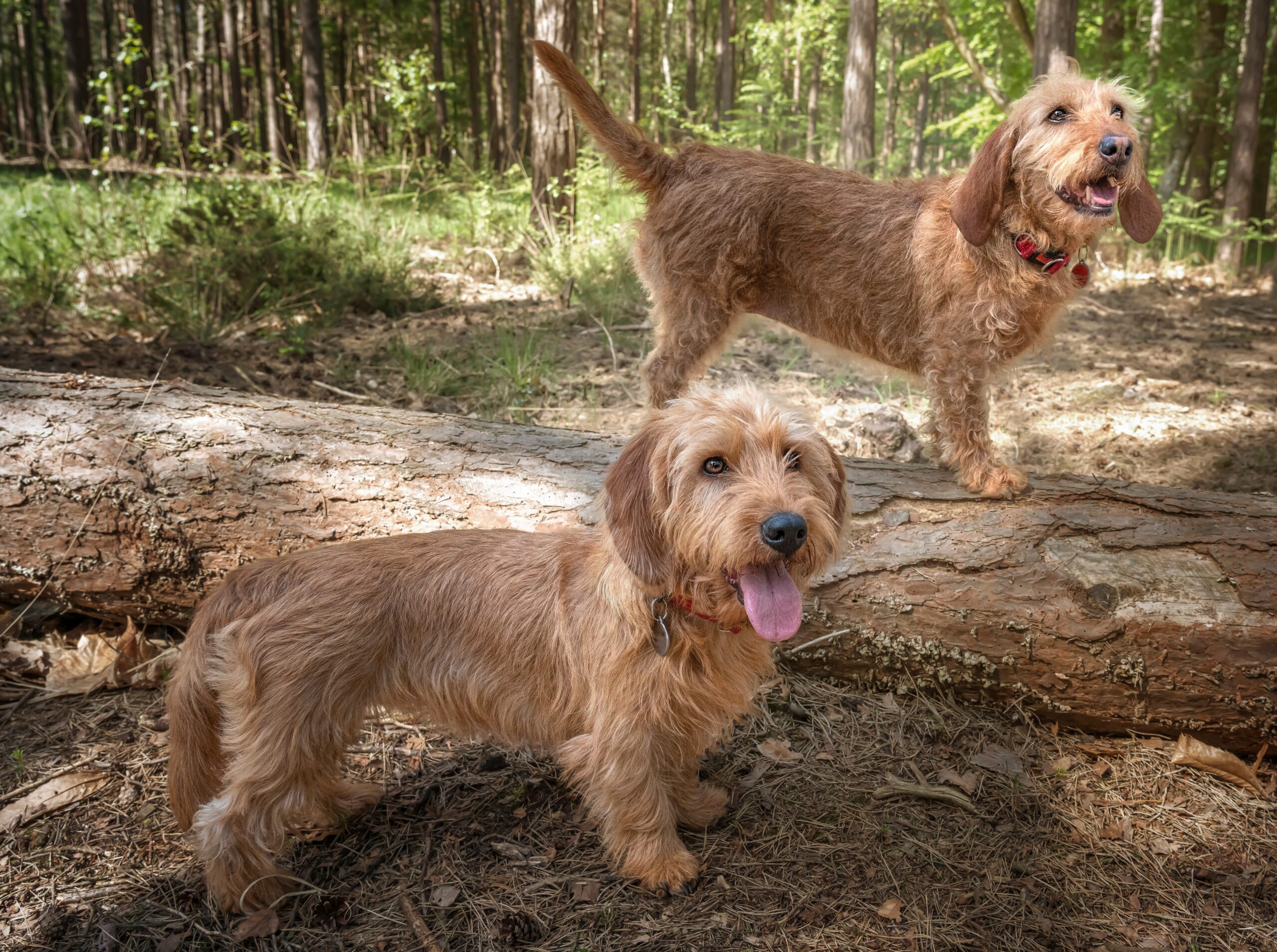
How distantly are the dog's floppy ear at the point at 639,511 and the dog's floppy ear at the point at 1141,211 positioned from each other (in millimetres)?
2800

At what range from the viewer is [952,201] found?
3963mm

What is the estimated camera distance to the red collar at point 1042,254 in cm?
384

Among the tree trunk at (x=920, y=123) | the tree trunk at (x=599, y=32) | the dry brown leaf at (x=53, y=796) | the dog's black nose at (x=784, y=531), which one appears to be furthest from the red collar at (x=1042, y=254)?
the tree trunk at (x=920, y=123)

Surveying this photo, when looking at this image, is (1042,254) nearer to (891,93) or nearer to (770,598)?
(770,598)

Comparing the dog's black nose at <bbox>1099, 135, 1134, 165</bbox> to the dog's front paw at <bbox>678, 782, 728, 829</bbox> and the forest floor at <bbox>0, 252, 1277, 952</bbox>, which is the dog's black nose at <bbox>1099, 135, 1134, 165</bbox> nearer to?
the forest floor at <bbox>0, 252, 1277, 952</bbox>

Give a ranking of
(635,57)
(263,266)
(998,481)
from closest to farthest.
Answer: (998,481) < (263,266) < (635,57)

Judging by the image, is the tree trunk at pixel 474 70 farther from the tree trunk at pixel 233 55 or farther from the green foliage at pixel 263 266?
the green foliage at pixel 263 266

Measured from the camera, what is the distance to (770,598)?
7.70 feet

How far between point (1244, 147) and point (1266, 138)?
2.76 meters

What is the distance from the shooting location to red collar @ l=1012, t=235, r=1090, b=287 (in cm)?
384

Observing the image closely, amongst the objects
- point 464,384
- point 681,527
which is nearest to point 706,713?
point 681,527

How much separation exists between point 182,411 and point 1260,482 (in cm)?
629

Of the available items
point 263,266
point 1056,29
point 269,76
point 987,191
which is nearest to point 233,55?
point 269,76

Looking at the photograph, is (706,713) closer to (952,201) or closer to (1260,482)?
(952,201)
